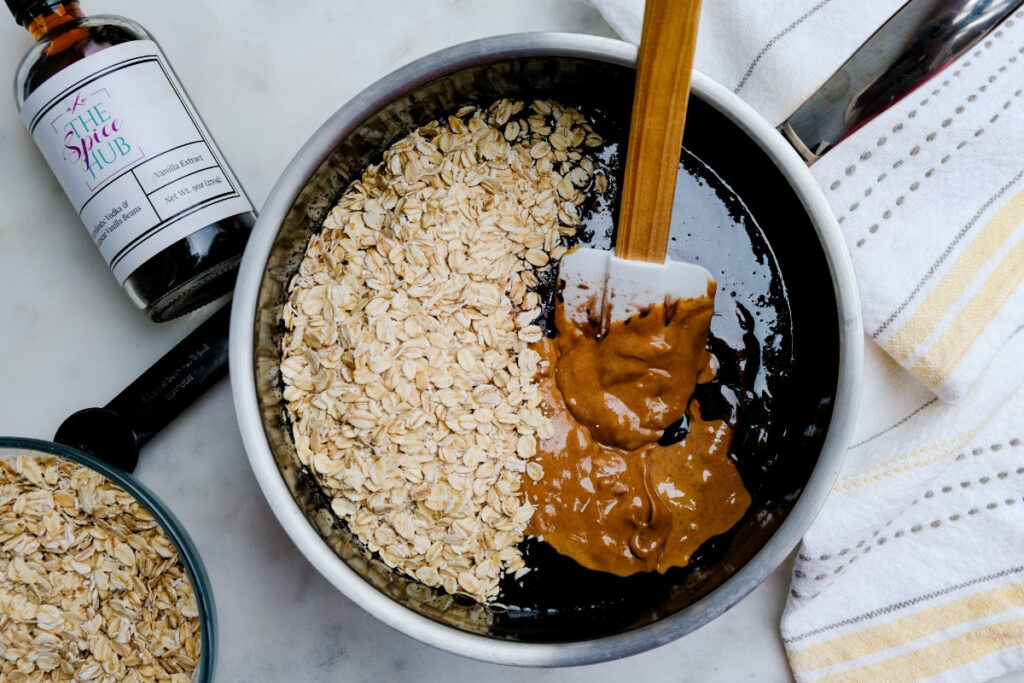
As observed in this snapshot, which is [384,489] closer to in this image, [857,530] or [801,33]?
[857,530]

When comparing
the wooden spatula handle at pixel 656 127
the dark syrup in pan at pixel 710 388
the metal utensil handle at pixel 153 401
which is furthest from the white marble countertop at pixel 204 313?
the wooden spatula handle at pixel 656 127

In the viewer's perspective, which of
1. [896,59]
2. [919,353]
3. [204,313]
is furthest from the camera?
[204,313]

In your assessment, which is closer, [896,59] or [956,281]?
[896,59]

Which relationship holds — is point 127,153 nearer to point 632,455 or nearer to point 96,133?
point 96,133

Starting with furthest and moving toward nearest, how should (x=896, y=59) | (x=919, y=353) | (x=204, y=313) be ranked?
(x=204, y=313) → (x=919, y=353) → (x=896, y=59)

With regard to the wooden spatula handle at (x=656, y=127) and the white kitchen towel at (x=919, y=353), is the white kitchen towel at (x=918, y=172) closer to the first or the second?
the white kitchen towel at (x=919, y=353)

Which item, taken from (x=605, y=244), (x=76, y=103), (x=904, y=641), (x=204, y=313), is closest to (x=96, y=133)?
(x=76, y=103)

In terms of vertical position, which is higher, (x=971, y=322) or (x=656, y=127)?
(x=656, y=127)
